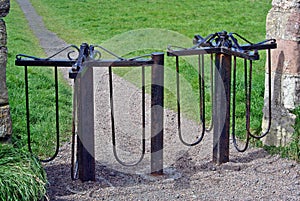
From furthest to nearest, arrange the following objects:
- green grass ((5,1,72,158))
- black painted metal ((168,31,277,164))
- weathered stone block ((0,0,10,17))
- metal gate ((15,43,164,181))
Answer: green grass ((5,1,72,158)), black painted metal ((168,31,277,164)), metal gate ((15,43,164,181)), weathered stone block ((0,0,10,17))

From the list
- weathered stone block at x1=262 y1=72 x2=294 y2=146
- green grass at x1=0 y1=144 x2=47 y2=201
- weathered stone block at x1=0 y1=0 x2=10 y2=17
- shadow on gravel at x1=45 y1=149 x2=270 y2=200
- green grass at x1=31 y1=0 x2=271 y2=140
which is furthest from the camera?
green grass at x1=31 y1=0 x2=271 y2=140

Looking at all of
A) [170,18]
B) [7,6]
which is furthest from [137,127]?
[170,18]

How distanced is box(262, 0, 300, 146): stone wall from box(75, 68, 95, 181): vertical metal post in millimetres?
1873

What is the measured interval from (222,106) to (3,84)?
1820 mm

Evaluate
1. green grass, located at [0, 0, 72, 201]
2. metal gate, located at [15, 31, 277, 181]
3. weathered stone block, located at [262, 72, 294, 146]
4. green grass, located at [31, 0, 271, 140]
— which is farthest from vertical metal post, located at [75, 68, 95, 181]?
green grass, located at [31, 0, 271, 140]

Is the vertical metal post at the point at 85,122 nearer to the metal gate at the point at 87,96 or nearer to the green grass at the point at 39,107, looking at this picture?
the metal gate at the point at 87,96

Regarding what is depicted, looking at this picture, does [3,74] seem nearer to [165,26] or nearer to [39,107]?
[39,107]

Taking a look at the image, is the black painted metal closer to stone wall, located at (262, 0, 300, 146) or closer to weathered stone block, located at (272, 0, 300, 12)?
stone wall, located at (262, 0, 300, 146)

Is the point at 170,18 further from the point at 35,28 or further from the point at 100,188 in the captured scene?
the point at 100,188

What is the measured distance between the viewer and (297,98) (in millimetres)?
4984

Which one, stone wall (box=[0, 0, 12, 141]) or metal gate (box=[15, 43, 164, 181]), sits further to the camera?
metal gate (box=[15, 43, 164, 181])

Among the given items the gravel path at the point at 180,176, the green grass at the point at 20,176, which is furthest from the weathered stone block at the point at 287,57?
the green grass at the point at 20,176

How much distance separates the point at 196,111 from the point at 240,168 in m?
1.89

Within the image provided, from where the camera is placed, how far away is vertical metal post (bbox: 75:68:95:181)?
161 inches
